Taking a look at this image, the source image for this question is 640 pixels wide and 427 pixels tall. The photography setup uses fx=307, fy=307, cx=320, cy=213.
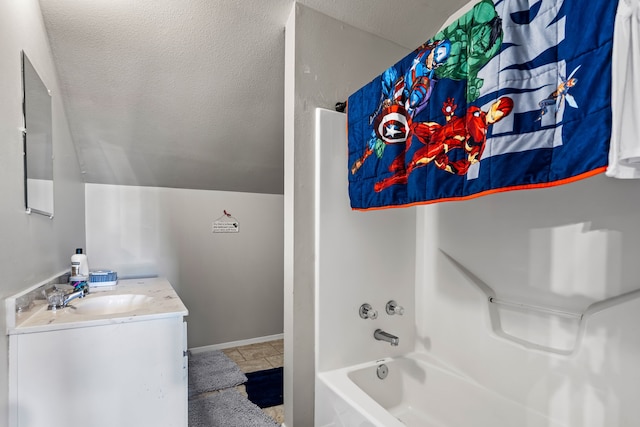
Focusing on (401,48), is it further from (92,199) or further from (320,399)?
(92,199)

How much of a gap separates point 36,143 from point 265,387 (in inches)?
83.1

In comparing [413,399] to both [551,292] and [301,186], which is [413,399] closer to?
[551,292]

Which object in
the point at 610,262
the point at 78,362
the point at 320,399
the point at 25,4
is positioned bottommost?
the point at 320,399

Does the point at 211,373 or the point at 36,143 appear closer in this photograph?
the point at 36,143

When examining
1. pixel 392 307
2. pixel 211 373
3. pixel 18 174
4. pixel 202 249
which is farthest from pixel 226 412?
pixel 18 174

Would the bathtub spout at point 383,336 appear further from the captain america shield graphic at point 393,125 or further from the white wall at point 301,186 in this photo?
the captain america shield graphic at point 393,125

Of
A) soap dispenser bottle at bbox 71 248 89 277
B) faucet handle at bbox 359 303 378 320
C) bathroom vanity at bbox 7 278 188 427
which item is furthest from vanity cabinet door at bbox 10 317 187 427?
faucet handle at bbox 359 303 378 320

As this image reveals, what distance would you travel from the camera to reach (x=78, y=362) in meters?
1.31

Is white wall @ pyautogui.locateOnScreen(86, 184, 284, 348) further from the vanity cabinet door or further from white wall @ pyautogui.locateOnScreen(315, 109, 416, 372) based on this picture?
white wall @ pyautogui.locateOnScreen(315, 109, 416, 372)

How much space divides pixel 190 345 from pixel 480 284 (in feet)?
8.68

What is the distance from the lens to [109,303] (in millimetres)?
1867

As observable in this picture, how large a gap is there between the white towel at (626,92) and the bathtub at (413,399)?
3.70ft

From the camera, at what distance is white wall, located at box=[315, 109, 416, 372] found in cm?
164

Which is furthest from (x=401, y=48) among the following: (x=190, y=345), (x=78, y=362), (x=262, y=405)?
(x=190, y=345)
